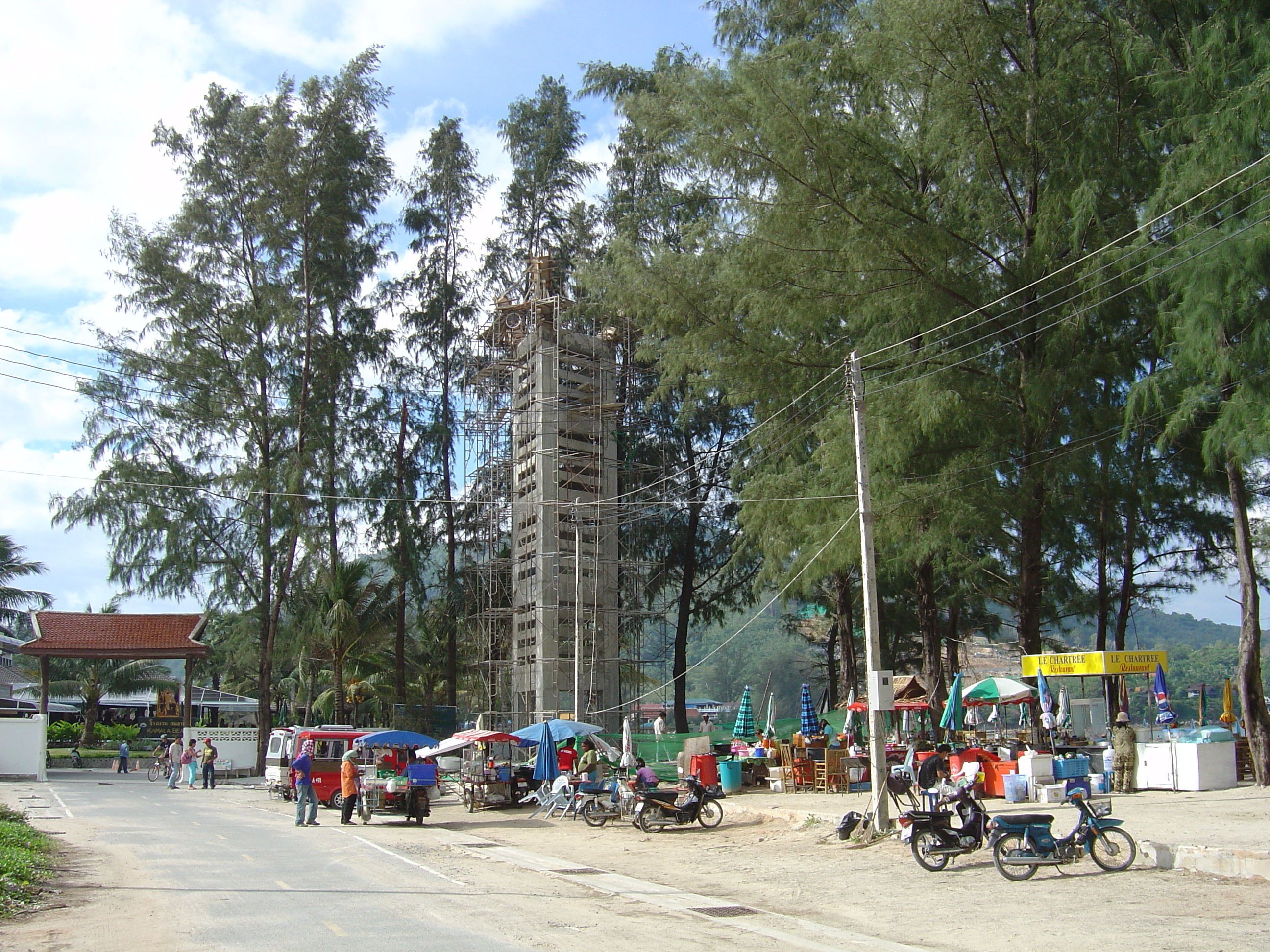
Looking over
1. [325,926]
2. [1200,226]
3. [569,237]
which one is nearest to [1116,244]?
[1200,226]

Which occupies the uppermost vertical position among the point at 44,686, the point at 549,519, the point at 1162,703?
the point at 549,519

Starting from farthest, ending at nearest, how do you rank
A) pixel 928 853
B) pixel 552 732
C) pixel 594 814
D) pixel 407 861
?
pixel 552 732
pixel 594 814
pixel 407 861
pixel 928 853

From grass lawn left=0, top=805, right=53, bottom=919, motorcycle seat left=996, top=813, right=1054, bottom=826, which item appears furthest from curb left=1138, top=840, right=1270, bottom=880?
grass lawn left=0, top=805, right=53, bottom=919

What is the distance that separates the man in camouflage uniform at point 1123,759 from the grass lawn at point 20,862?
16116mm

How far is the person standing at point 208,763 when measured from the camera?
98.0 feet

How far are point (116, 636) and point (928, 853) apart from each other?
31801 millimetres

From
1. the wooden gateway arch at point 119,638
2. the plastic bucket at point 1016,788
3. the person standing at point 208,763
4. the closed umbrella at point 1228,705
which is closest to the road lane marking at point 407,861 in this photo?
the plastic bucket at point 1016,788

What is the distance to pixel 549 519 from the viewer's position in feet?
118

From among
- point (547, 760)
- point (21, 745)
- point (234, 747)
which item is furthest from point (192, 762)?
point (547, 760)

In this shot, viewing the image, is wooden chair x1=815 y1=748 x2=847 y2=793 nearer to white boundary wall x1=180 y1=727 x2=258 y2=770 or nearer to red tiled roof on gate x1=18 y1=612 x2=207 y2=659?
white boundary wall x1=180 y1=727 x2=258 y2=770

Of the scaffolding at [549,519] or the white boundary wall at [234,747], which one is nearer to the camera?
the white boundary wall at [234,747]

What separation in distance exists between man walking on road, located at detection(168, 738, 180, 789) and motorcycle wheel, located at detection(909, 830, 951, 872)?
24503mm

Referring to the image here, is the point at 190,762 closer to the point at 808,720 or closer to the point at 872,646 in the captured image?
the point at 808,720

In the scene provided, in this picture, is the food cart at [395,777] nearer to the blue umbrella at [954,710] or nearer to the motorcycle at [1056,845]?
the blue umbrella at [954,710]
